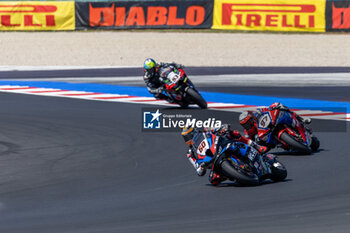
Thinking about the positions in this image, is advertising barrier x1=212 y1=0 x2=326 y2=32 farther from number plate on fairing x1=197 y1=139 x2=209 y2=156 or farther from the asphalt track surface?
number plate on fairing x1=197 y1=139 x2=209 y2=156

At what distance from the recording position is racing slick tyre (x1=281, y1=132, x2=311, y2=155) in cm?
1276

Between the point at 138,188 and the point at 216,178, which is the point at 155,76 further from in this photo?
the point at 216,178

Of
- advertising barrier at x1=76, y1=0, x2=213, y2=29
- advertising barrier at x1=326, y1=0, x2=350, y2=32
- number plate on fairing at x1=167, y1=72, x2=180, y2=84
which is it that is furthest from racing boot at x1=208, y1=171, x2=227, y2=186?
advertising barrier at x1=76, y1=0, x2=213, y2=29

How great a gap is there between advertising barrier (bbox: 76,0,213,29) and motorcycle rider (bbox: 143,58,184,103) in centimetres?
1938

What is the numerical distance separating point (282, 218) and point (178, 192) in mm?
2257

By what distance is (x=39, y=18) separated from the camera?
130 ft

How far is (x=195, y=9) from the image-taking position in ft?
127

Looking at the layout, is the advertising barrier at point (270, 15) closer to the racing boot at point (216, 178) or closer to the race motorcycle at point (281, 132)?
the race motorcycle at point (281, 132)

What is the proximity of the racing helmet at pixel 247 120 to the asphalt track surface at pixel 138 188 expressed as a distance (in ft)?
2.55

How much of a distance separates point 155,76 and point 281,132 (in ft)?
22.9

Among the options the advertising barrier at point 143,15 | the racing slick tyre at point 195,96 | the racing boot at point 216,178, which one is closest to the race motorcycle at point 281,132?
the racing boot at point 216,178

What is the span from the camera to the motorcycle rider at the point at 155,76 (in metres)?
19.2

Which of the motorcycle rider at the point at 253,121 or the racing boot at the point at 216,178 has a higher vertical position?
the motorcycle rider at the point at 253,121

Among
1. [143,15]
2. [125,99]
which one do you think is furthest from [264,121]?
[143,15]
